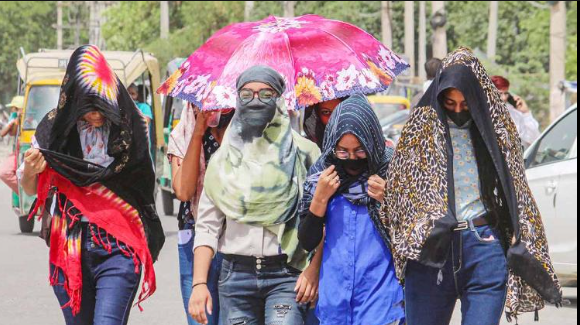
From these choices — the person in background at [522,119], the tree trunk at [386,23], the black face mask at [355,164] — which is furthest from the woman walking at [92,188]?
the tree trunk at [386,23]

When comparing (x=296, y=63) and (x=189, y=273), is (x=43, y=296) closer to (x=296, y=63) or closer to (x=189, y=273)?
(x=189, y=273)

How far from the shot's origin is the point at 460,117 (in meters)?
5.06

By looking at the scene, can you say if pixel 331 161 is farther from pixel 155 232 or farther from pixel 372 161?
pixel 155 232

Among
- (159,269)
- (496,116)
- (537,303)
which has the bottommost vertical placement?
(159,269)

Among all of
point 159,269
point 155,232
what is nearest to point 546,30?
point 159,269

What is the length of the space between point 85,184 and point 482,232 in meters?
1.83

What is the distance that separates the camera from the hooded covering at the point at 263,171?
5.03m

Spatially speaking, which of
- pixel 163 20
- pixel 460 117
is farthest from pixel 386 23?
pixel 460 117

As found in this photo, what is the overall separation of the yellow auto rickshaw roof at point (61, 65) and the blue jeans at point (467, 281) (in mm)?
12294

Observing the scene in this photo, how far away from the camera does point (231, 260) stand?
5.11 meters

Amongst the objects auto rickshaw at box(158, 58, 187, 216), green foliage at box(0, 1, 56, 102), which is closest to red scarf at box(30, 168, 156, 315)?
auto rickshaw at box(158, 58, 187, 216)

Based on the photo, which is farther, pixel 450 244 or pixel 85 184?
pixel 85 184

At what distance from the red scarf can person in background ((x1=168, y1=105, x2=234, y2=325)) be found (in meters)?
0.18

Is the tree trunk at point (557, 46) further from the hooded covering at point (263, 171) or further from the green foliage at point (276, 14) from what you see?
the hooded covering at point (263, 171)
